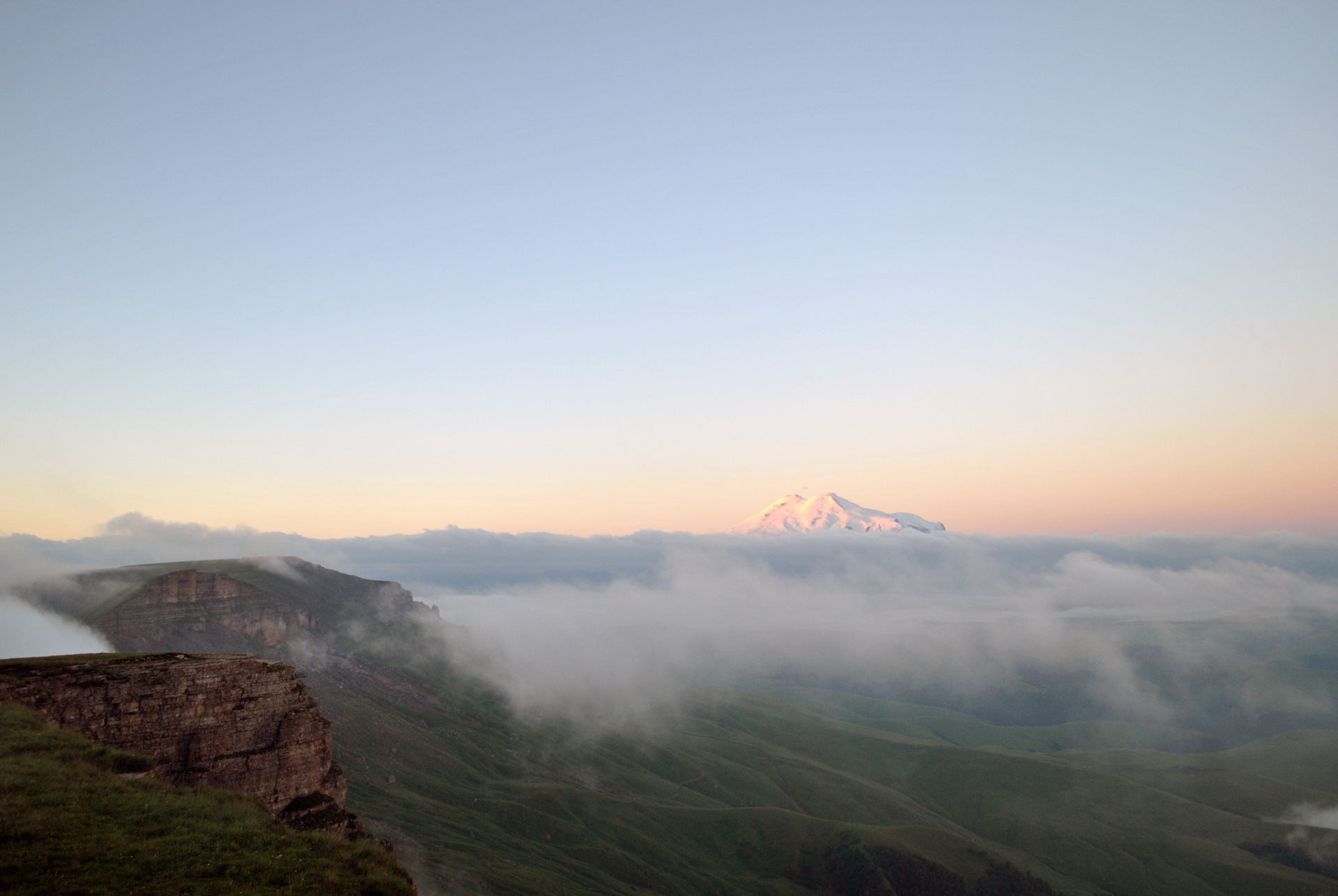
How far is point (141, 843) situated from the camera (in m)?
25.8

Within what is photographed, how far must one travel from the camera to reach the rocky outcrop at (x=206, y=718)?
4253cm

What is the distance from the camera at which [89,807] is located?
92.3ft

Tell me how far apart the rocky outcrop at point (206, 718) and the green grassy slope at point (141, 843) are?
9.44 meters

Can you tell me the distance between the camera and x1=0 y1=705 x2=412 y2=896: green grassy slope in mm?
23391

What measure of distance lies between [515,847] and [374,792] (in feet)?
148

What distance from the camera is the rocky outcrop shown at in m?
42.5

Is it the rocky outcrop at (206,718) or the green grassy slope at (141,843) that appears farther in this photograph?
the rocky outcrop at (206,718)

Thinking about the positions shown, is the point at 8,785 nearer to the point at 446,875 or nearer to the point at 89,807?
the point at 89,807

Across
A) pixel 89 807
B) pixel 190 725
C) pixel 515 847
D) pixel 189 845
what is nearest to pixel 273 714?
pixel 190 725

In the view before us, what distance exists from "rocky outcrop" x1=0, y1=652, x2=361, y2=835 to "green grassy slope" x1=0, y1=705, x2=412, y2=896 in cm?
944

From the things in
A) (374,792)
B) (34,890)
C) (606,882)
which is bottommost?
(606,882)

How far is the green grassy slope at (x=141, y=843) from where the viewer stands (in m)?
23.4

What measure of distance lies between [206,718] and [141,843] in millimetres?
23216

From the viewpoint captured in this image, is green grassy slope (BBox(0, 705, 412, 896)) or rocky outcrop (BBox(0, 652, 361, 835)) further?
rocky outcrop (BBox(0, 652, 361, 835))
